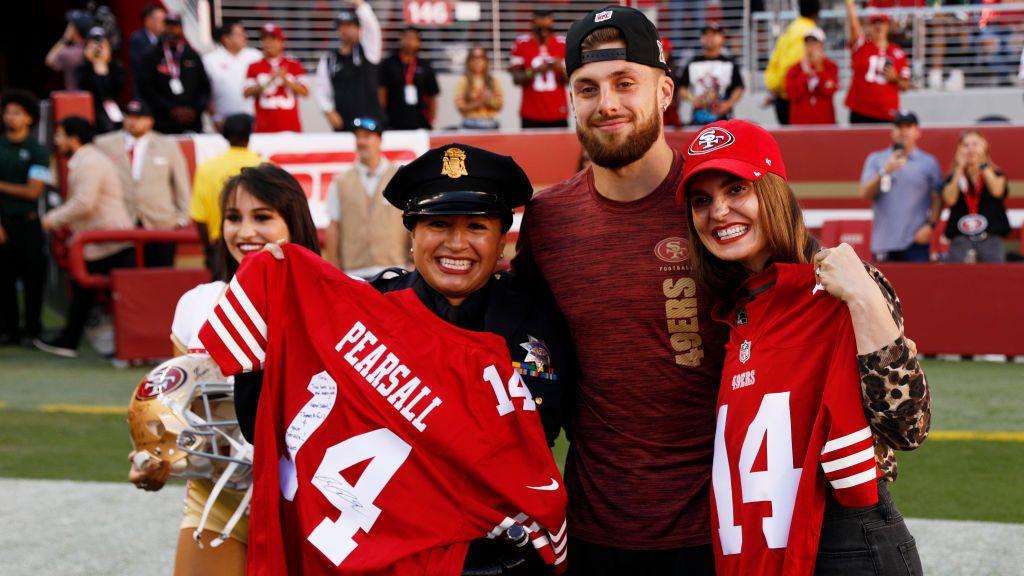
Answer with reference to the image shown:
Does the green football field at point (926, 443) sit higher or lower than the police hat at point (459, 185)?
lower

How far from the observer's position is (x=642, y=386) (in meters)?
3.35

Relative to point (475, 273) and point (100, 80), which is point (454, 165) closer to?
point (475, 273)

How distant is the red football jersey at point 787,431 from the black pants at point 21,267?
1011cm

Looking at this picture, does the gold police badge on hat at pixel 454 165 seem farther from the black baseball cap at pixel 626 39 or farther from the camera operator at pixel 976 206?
the camera operator at pixel 976 206

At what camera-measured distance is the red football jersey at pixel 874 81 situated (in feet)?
42.8

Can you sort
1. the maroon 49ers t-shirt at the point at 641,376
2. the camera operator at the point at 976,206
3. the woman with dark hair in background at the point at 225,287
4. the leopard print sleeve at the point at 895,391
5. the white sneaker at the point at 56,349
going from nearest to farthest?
the leopard print sleeve at the point at 895,391 < the maroon 49ers t-shirt at the point at 641,376 < the woman with dark hair in background at the point at 225,287 < the camera operator at the point at 976,206 < the white sneaker at the point at 56,349

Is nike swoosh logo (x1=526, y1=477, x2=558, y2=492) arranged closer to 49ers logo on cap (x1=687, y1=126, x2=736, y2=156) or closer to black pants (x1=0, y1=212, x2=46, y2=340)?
49ers logo on cap (x1=687, y1=126, x2=736, y2=156)

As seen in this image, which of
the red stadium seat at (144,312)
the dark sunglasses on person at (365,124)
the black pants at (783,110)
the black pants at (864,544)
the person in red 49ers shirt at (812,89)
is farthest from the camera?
the black pants at (783,110)

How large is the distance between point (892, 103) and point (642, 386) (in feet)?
35.4

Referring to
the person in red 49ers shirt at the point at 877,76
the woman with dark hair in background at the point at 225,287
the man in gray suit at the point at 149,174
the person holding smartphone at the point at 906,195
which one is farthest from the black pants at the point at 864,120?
the woman with dark hair in background at the point at 225,287

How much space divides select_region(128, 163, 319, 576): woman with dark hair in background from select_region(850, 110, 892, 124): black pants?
10.3m

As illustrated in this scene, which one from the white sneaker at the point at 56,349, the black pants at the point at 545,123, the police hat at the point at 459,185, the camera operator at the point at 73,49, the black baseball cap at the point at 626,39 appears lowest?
the white sneaker at the point at 56,349

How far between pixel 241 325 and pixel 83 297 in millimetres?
8486

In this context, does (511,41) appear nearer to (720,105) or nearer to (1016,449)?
(720,105)
